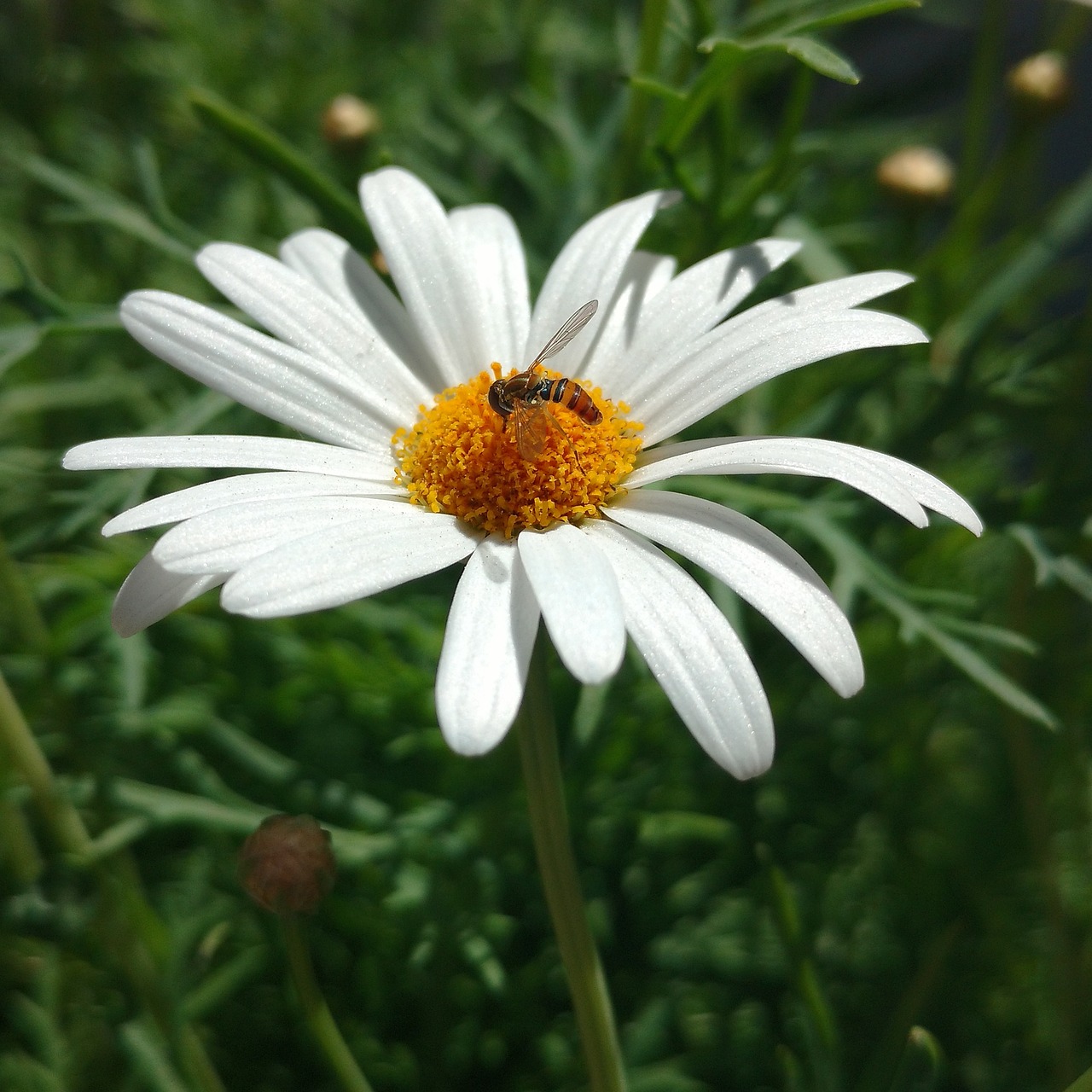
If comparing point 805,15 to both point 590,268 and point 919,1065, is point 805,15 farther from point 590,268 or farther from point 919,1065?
point 919,1065

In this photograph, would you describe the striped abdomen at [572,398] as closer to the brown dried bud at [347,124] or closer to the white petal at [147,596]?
the white petal at [147,596]

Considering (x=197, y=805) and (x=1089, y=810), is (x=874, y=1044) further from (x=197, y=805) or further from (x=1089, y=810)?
(x=197, y=805)

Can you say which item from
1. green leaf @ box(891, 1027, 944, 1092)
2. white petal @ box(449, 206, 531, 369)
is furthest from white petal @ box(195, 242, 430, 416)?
green leaf @ box(891, 1027, 944, 1092)

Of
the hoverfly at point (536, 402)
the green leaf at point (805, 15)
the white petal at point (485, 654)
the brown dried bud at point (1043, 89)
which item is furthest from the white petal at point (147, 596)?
the brown dried bud at point (1043, 89)

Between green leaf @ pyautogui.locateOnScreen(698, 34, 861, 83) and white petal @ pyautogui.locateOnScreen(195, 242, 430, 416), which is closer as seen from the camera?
green leaf @ pyautogui.locateOnScreen(698, 34, 861, 83)

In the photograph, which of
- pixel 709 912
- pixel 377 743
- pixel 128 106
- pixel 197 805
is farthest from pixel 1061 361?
pixel 128 106

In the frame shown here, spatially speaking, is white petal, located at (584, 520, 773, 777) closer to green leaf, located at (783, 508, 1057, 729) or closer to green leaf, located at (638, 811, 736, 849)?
green leaf, located at (783, 508, 1057, 729)
